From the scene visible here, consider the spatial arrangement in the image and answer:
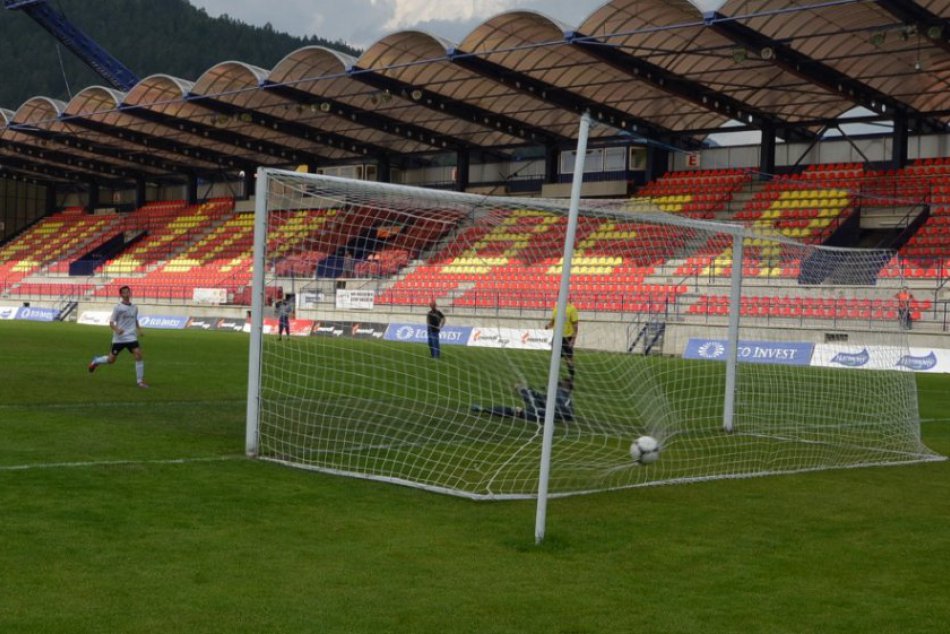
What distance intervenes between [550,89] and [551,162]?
7.64 metres

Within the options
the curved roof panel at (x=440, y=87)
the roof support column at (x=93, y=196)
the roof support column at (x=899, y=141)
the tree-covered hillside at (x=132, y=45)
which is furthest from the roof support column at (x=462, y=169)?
the tree-covered hillside at (x=132, y=45)

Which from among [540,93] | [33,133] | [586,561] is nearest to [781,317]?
[540,93]

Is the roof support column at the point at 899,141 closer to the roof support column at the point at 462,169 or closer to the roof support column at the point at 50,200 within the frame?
the roof support column at the point at 462,169

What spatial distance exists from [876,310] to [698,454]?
13665 mm

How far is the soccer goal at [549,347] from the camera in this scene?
11.1 m

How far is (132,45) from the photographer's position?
398 ft

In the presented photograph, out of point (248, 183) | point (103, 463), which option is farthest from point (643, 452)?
point (248, 183)

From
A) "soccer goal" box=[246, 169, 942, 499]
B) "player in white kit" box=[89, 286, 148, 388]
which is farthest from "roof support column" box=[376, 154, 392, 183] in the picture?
"player in white kit" box=[89, 286, 148, 388]

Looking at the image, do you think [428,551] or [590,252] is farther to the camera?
[590,252]

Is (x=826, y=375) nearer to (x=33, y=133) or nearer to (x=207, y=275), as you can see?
(x=207, y=275)

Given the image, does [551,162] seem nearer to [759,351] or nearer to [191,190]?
[759,351]

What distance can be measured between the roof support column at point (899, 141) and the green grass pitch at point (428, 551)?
29.4 meters

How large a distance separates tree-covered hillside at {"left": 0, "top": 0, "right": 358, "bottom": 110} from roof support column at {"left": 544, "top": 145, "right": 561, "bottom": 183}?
73258mm

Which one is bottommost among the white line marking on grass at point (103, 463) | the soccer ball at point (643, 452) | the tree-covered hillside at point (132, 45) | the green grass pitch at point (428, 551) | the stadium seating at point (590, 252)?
the green grass pitch at point (428, 551)
